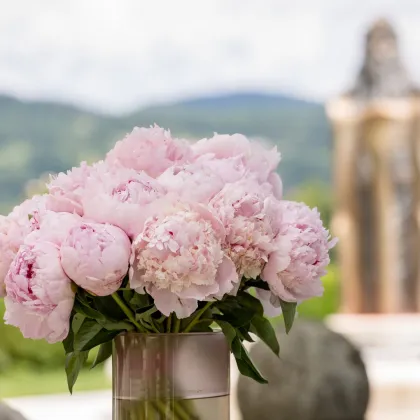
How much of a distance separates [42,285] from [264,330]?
0.21 meters

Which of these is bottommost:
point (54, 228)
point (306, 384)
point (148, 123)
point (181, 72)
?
point (306, 384)

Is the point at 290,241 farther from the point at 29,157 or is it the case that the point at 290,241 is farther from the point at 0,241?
the point at 29,157

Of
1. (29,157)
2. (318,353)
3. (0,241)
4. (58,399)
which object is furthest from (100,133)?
(0,241)

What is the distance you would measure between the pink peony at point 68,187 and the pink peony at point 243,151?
0.36ft

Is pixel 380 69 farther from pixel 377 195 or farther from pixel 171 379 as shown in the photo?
pixel 171 379

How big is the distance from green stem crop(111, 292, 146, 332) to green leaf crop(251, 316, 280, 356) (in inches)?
4.0

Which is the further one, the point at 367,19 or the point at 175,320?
the point at 367,19

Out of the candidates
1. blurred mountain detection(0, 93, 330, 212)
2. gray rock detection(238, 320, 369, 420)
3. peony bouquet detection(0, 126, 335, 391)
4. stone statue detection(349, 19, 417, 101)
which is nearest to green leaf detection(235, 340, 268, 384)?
peony bouquet detection(0, 126, 335, 391)

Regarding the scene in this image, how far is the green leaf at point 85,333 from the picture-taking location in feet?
2.55

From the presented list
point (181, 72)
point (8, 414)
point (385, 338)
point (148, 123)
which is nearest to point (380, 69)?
point (385, 338)

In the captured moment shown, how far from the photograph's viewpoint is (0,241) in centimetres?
80

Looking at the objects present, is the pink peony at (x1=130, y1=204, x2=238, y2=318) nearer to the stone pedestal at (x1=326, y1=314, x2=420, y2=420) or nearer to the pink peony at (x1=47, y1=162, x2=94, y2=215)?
the pink peony at (x1=47, y1=162, x2=94, y2=215)

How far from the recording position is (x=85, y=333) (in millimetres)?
781

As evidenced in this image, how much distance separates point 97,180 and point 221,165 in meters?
0.10
